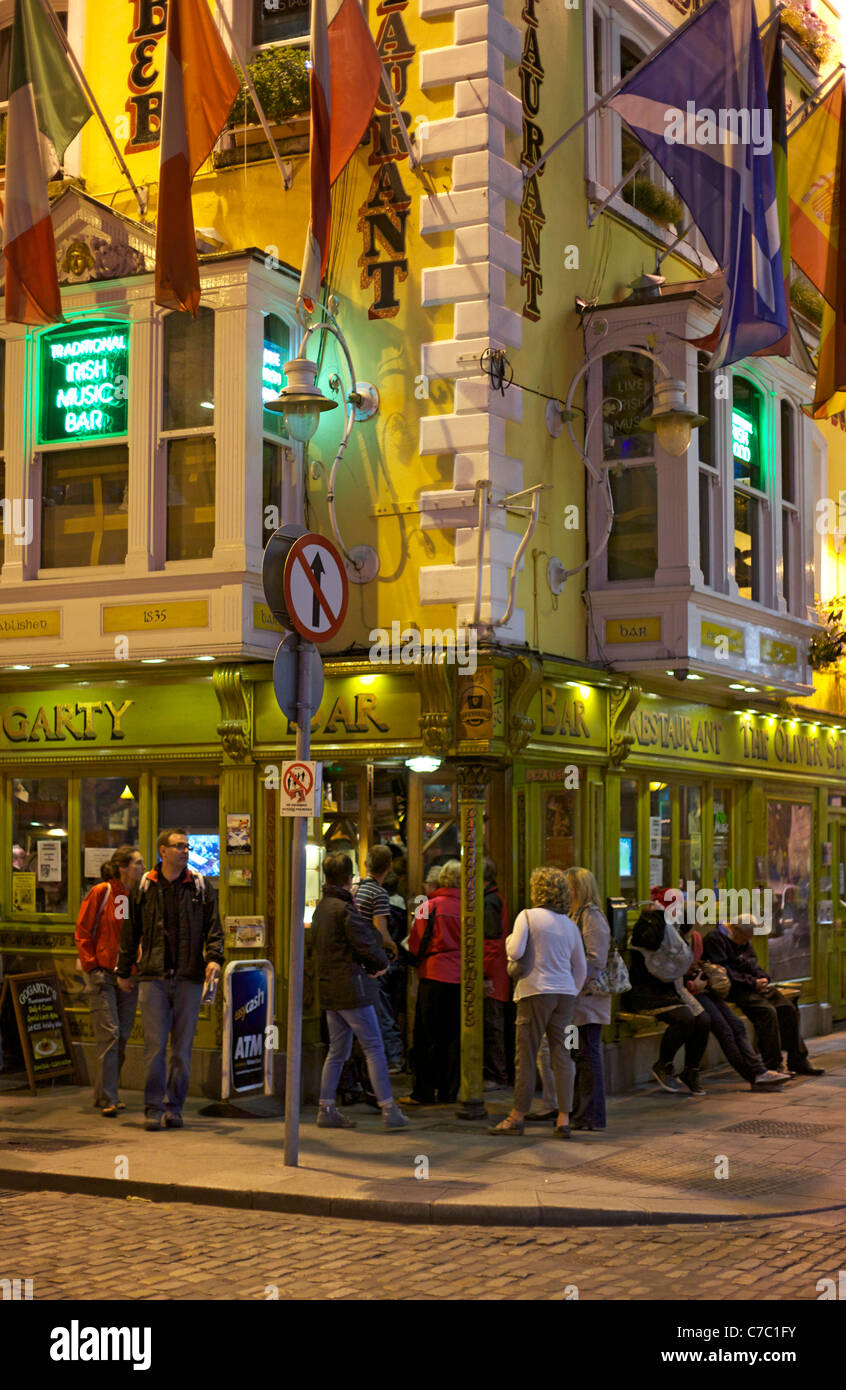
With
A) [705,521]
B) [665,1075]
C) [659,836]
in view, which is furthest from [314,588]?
[659,836]

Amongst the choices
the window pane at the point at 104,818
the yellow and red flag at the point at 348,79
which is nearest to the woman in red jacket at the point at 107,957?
the window pane at the point at 104,818

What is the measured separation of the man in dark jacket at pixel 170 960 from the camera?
39.8 feet

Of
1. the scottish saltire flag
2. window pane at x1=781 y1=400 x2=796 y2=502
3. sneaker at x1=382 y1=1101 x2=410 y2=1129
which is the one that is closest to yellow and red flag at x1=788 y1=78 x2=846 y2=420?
the scottish saltire flag

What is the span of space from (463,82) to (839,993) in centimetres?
1241

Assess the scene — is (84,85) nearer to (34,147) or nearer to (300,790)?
(34,147)

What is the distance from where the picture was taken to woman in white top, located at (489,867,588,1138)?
38.3ft

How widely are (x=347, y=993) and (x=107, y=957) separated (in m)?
2.14

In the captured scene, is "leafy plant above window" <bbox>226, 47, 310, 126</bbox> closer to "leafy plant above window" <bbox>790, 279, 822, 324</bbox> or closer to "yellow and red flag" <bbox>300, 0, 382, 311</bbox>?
"yellow and red flag" <bbox>300, 0, 382, 311</bbox>

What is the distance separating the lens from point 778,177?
45.1ft

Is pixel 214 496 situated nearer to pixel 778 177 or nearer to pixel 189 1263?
pixel 778 177

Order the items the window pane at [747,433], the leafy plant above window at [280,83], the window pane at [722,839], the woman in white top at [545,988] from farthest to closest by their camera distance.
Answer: the window pane at [722,839] < the window pane at [747,433] < the leafy plant above window at [280,83] < the woman in white top at [545,988]

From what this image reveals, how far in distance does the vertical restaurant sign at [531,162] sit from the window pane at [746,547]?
3.59 m

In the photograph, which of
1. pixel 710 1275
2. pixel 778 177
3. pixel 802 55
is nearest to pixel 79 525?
pixel 778 177

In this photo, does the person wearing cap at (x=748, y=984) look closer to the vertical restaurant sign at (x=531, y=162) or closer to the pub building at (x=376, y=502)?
the pub building at (x=376, y=502)
